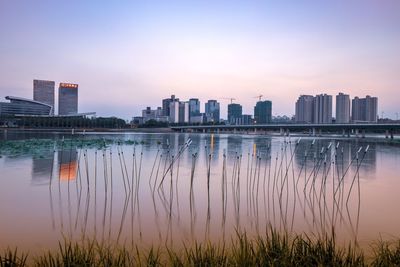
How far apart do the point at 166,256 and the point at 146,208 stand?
13.9 ft

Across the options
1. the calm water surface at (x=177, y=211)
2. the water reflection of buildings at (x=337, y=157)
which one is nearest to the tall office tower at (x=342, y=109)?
the water reflection of buildings at (x=337, y=157)

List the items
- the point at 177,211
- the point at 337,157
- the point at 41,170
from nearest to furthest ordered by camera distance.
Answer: the point at 177,211 < the point at 41,170 < the point at 337,157

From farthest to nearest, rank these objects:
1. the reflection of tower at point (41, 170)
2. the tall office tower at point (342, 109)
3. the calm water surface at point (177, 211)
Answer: the tall office tower at point (342, 109), the reflection of tower at point (41, 170), the calm water surface at point (177, 211)

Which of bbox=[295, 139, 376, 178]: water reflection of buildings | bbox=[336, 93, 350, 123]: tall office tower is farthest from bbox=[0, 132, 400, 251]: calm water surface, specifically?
bbox=[336, 93, 350, 123]: tall office tower

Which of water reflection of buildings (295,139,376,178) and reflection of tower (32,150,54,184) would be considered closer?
reflection of tower (32,150,54,184)

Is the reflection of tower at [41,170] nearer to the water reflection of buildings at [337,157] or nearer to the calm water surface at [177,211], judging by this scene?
the calm water surface at [177,211]

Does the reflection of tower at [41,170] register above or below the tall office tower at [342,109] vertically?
below

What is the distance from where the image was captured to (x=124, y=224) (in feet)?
30.7

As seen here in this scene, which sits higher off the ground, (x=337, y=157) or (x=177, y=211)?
(x=337, y=157)

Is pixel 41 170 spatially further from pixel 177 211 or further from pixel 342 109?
pixel 342 109

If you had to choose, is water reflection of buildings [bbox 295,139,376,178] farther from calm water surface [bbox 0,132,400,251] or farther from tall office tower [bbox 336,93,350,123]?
tall office tower [bbox 336,93,350,123]

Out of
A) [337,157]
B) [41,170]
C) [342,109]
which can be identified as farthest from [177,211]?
[342,109]

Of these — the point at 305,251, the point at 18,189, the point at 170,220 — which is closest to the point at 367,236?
the point at 305,251

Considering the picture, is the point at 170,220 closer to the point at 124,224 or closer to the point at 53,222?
the point at 124,224
